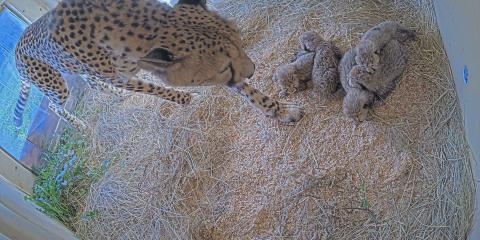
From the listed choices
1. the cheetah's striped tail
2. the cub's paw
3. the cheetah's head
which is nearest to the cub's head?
the cub's paw

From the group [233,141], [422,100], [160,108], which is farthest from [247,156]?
[422,100]

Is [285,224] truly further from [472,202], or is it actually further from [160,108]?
[160,108]

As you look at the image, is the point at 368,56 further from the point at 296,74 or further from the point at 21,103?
the point at 21,103

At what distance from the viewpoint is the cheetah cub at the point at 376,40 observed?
3.14 meters

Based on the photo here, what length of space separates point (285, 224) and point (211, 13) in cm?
119

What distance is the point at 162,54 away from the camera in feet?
9.59

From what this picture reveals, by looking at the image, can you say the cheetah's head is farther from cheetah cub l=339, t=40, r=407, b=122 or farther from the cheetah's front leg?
cheetah cub l=339, t=40, r=407, b=122

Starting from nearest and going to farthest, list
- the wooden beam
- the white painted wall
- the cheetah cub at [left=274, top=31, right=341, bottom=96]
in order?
1. the white painted wall
2. the cheetah cub at [left=274, top=31, right=341, bottom=96]
3. the wooden beam

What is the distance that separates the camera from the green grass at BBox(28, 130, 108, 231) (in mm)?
3656

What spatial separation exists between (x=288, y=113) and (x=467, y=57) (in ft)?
3.50

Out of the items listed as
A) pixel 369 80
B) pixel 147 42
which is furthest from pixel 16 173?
pixel 369 80

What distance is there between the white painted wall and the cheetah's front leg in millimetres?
904

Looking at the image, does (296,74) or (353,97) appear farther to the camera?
(296,74)

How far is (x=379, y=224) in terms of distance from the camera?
9.73 ft
